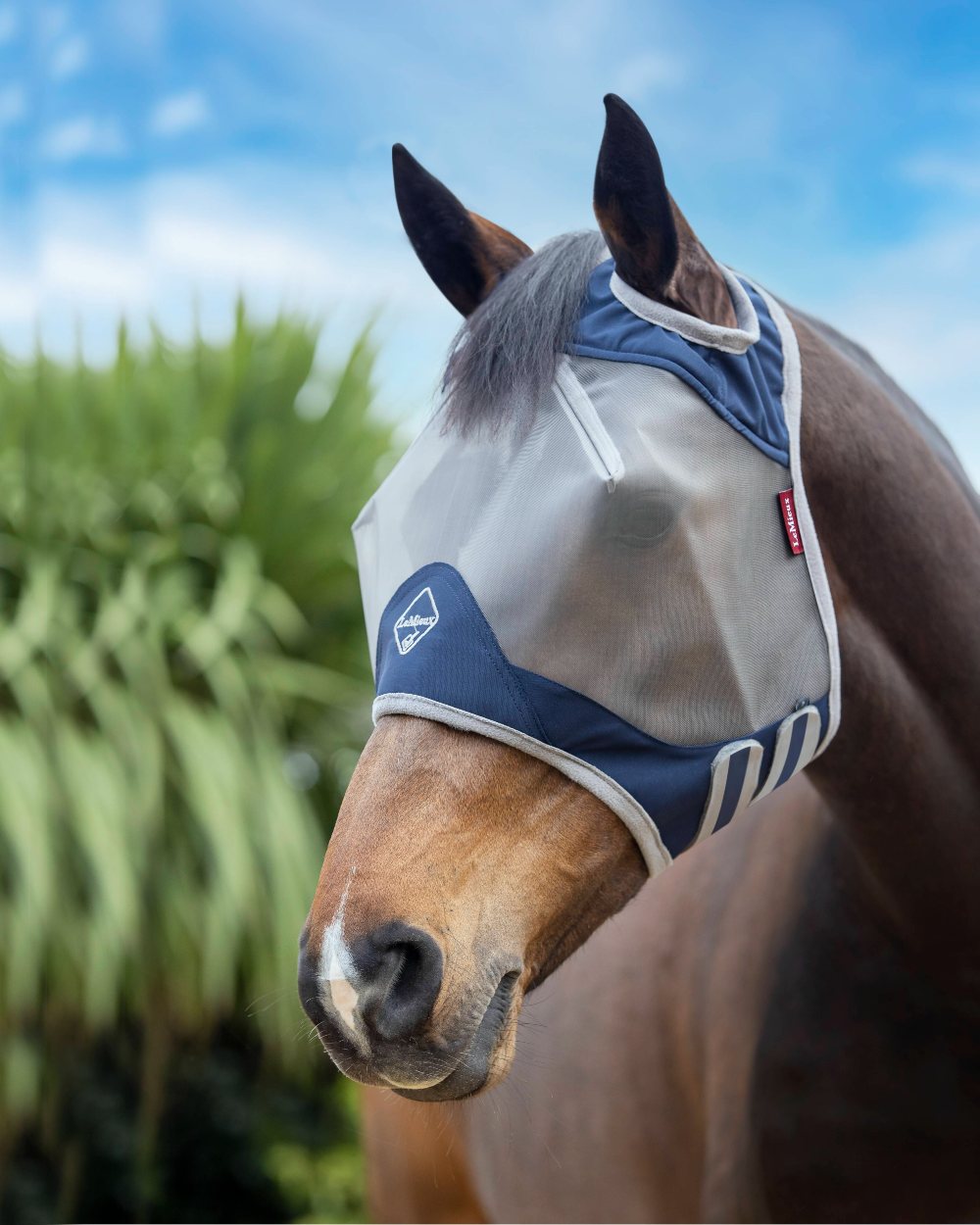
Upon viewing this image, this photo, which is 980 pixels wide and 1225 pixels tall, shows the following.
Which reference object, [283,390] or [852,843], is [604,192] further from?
[283,390]

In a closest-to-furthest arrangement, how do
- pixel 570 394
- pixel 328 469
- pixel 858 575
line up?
pixel 570 394
pixel 858 575
pixel 328 469

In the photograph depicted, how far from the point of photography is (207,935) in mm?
3887

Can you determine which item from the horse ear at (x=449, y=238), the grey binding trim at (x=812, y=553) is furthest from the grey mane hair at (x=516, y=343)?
the grey binding trim at (x=812, y=553)

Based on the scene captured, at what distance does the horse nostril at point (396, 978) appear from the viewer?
974mm

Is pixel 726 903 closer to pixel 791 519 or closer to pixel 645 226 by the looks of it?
pixel 791 519

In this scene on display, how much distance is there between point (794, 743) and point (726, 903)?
66cm

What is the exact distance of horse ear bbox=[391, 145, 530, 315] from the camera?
4.72 feet

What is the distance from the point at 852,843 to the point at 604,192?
0.89 m

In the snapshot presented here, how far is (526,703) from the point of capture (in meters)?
1.11

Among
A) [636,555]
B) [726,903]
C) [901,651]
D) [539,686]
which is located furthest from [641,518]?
[726,903]

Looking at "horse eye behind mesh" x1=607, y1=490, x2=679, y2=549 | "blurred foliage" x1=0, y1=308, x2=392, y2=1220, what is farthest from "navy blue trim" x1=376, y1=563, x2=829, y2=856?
"blurred foliage" x1=0, y1=308, x2=392, y2=1220

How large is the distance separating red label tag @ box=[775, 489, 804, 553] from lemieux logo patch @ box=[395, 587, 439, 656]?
0.41m

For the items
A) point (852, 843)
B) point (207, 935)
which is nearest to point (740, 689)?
point (852, 843)

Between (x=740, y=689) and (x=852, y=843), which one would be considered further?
(x=852, y=843)
